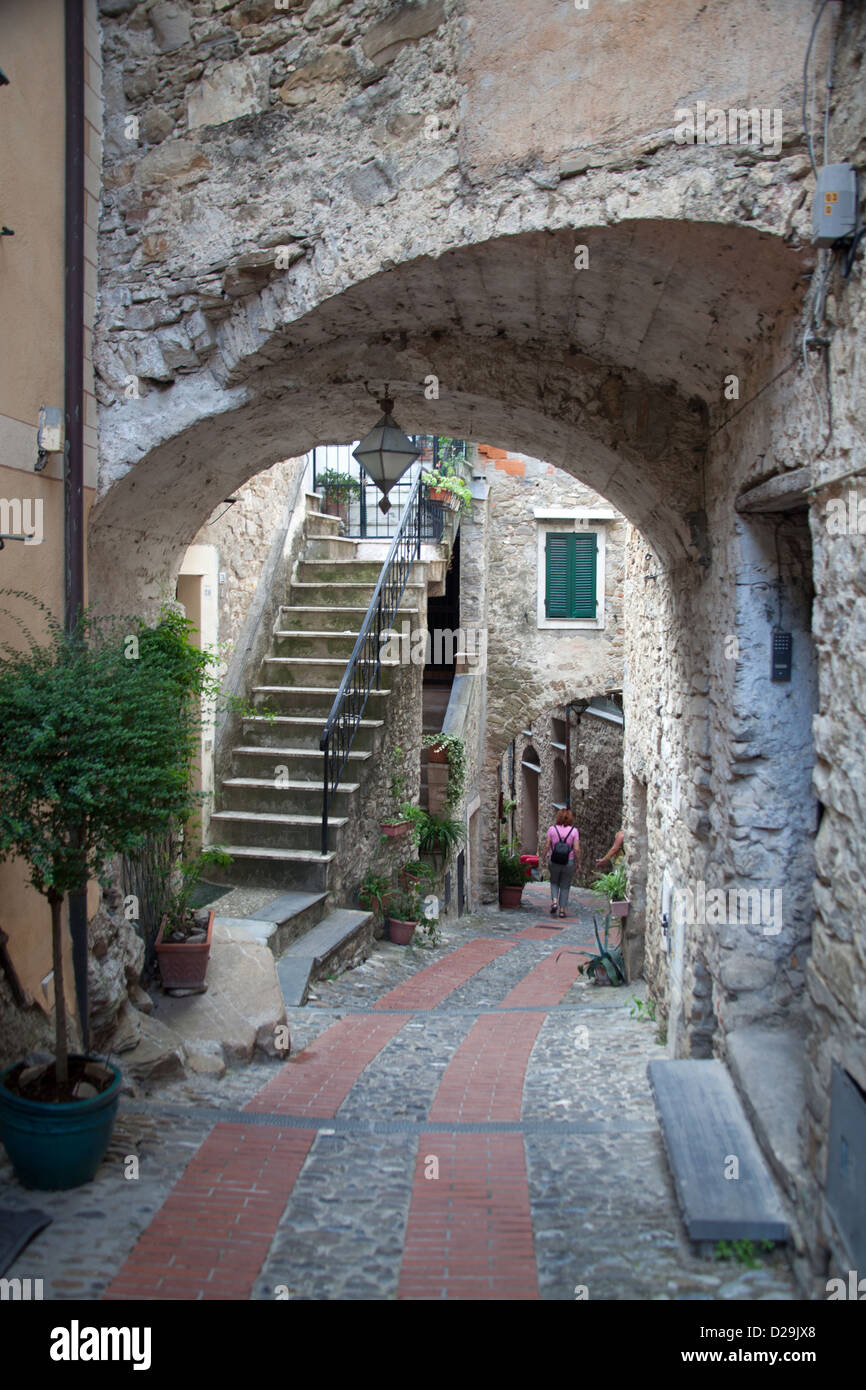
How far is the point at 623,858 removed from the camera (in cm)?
988

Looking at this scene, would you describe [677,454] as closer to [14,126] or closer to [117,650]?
[117,650]

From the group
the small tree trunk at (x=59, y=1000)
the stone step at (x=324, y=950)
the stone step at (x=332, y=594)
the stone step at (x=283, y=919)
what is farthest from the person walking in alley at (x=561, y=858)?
the small tree trunk at (x=59, y=1000)

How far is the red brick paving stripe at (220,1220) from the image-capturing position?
337cm

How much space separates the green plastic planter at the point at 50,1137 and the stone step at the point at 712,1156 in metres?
2.22

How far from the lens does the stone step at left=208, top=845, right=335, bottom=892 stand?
340 inches

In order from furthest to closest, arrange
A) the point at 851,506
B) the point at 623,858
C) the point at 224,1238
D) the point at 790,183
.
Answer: the point at 623,858, the point at 224,1238, the point at 790,183, the point at 851,506

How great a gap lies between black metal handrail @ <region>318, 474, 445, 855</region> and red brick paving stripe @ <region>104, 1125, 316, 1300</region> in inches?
167

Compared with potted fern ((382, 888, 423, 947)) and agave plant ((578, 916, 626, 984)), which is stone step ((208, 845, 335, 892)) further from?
agave plant ((578, 916, 626, 984))

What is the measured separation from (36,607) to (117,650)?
0.64 meters

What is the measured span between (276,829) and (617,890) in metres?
3.19

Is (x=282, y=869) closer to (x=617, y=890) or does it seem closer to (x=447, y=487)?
(x=617, y=890)

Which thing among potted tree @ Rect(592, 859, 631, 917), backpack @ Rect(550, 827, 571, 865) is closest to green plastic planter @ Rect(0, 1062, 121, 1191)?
potted tree @ Rect(592, 859, 631, 917)

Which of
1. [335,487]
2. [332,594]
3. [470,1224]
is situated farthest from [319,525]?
[470,1224]

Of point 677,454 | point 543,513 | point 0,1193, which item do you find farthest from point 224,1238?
point 543,513
